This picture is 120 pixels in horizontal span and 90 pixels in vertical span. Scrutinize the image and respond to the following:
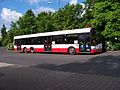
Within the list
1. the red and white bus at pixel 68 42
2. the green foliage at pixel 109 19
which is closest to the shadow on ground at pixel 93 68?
the red and white bus at pixel 68 42

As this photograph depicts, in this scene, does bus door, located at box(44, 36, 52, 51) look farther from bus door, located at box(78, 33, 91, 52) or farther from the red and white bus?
bus door, located at box(78, 33, 91, 52)

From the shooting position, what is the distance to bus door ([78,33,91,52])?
86.4 feet

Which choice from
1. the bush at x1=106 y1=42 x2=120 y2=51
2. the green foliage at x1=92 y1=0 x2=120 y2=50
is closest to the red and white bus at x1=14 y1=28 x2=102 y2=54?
the green foliage at x1=92 y1=0 x2=120 y2=50

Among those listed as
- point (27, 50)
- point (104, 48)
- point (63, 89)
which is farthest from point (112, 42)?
point (63, 89)

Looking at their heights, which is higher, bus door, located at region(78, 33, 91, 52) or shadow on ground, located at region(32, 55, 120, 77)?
bus door, located at region(78, 33, 91, 52)

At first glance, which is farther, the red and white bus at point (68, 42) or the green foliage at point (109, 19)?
the green foliage at point (109, 19)

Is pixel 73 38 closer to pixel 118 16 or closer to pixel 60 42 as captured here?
pixel 60 42

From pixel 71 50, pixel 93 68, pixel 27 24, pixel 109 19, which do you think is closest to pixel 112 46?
pixel 109 19

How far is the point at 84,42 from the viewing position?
87.4 ft

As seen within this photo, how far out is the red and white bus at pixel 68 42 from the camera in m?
26.5

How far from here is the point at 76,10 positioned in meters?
42.0

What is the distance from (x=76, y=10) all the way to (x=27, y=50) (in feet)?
36.2

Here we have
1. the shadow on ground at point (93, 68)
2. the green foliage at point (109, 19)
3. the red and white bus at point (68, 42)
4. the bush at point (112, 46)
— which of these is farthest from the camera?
the bush at point (112, 46)

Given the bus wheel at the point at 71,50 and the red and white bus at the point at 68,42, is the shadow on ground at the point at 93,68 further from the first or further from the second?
the bus wheel at the point at 71,50
